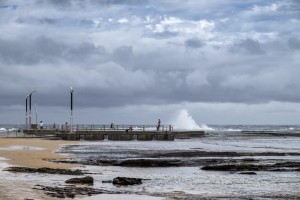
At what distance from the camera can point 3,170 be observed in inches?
1081

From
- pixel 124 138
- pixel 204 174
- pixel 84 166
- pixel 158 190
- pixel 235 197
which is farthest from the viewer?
pixel 124 138

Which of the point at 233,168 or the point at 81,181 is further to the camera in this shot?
the point at 233,168

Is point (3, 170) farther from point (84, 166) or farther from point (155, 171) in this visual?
point (155, 171)

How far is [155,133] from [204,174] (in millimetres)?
52963

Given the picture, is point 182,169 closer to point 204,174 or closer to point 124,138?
point 204,174

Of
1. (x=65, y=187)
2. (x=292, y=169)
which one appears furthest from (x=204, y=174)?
(x=65, y=187)

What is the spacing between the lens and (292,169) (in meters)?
33.4

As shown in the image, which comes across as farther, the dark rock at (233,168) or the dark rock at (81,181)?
the dark rock at (233,168)

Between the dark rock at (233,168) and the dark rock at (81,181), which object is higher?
the dark rock at (81,181)

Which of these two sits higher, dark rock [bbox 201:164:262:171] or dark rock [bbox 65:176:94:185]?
dark rock [bbox 65:176:94:185]

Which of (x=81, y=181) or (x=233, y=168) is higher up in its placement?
(x=81, y=181)

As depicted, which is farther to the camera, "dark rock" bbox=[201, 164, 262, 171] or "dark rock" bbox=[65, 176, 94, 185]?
"dark rock" bbox=[201, 164, 262, 171]

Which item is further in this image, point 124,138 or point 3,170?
point 124,138

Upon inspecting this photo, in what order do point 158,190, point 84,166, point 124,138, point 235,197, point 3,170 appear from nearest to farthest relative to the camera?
point 235,197 → point 158,190 → point 3,170 → point 84,166 → point 124,138
